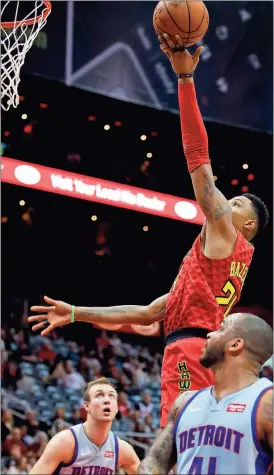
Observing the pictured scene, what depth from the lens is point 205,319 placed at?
4.43 metres

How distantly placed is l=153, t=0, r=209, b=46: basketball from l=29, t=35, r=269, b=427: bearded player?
0.11 m

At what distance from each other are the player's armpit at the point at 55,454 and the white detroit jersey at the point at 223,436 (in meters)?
2.88

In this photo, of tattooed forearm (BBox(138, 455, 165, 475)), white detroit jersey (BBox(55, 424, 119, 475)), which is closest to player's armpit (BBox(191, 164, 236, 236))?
tattooed forearm (BBox(138, 455, 165, 475))

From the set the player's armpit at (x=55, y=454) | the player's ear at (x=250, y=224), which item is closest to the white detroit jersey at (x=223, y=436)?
the player's ear at (x=250, y=224)

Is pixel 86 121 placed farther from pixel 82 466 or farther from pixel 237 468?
pixel 237 468

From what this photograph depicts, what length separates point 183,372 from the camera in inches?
173

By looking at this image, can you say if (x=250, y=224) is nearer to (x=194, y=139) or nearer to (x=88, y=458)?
(x=194, y=139)

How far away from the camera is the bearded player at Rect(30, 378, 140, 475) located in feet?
21.1

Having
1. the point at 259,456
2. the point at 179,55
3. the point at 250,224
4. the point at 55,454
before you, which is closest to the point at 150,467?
the point at 259,456

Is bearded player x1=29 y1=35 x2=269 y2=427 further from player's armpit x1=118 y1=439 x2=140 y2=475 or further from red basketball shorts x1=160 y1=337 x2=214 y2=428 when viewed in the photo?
player's armpit x1=118 y1=439 x2=140 y2=475

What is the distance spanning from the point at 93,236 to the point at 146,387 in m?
3.42

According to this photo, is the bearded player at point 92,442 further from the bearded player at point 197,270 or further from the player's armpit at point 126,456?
the bearded player at point 197,270

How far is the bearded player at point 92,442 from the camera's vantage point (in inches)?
253

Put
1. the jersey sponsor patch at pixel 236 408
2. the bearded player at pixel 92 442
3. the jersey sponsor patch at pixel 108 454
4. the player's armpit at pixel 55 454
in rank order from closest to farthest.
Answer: the jersey sponsor patch at pixel 236 408, the player's armpit at pixel 55 454, the bearded player at pixel 92 442, the jersey sponsor patch at pixel 108 454
